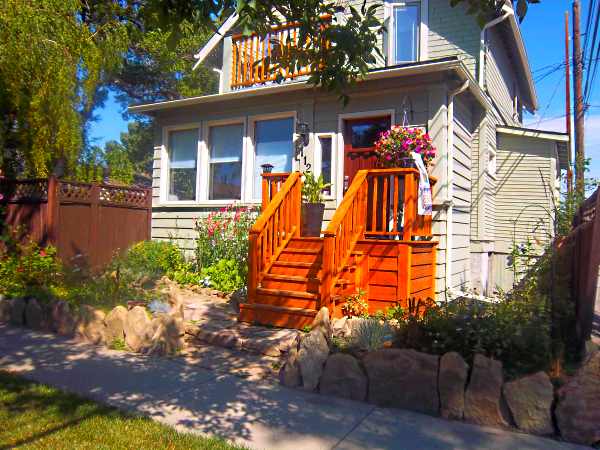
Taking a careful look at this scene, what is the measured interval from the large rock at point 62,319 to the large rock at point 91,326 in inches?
6.4

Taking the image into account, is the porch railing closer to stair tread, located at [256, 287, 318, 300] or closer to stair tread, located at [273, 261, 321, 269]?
stair tread, located at [256, 287, 318, 300]

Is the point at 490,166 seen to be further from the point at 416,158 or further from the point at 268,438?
the point at 268,438

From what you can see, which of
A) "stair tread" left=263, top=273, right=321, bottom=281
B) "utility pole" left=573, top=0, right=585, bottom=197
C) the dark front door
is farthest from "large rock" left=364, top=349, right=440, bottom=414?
"utility pole" left=573, top=0, right=585, bottom=197

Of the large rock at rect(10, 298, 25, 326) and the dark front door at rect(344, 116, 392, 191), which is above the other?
the dark front door at rect(344, 116, 392, 191)

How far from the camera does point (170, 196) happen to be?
35.7 ft

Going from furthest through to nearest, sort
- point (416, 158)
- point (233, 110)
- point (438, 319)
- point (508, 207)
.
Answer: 1. point (508, 207)
2. point (233, 110)
3. point (416, 158)
4. point (438, 319)

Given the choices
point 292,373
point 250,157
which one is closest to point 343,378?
point 292,373

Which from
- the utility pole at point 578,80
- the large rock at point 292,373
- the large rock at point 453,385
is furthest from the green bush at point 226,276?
the utility pole at point 578,80

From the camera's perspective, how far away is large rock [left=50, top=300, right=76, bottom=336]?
6.21 metres

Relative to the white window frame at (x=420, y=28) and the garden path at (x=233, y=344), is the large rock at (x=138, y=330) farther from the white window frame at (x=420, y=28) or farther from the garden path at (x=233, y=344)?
the white window frame at (x=420, y=28)

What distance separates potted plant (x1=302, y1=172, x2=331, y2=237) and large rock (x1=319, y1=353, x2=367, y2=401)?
3797mm

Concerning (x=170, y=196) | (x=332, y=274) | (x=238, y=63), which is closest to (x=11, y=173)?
(x=170, y=196)

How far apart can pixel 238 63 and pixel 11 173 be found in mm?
5176

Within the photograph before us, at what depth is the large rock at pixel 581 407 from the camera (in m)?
3.34
